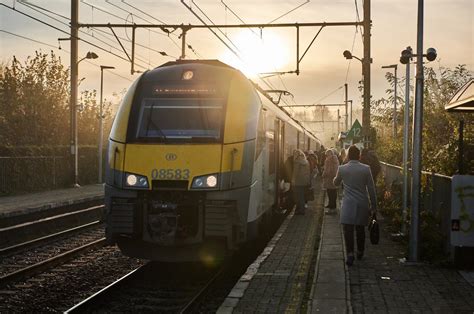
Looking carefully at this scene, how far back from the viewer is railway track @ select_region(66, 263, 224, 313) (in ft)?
25.8

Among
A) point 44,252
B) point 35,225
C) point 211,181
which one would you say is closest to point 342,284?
point 211,181

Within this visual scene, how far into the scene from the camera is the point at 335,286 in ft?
26.5

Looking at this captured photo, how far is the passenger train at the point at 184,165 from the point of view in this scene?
29.8 feet

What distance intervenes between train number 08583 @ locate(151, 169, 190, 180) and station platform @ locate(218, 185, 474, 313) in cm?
154

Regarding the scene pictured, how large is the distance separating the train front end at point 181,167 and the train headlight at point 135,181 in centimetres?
1

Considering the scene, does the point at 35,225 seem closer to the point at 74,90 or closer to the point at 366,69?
the point at 366,69

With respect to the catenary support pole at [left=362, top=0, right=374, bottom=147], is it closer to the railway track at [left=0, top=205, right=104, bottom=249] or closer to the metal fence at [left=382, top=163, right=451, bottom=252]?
the railway track at [left=0, top=205, right=104, bottom=249]

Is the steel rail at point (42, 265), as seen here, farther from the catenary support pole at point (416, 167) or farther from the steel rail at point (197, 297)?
the catenary support pole at point (416, 167)

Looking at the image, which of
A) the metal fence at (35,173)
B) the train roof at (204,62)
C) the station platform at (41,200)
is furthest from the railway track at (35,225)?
the metal fence at (35,173)

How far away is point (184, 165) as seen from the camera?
30.6 ft

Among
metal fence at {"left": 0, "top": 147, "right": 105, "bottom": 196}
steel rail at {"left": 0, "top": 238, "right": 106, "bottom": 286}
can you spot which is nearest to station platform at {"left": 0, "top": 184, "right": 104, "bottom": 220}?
metal fence at {"left": 0, "top": 147, "right": 105, "bottom": 196}

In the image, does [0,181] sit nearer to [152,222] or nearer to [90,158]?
[90,158]

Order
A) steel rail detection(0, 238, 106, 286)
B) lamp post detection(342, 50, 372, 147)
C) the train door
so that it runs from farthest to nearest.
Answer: lamp post detection(342, 50, 372, 147) < the train door < steel rail detection(0, 238, 106, 286)

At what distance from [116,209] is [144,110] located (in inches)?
61.8
